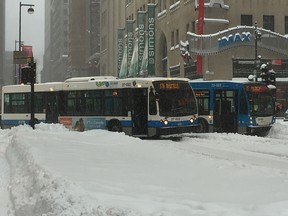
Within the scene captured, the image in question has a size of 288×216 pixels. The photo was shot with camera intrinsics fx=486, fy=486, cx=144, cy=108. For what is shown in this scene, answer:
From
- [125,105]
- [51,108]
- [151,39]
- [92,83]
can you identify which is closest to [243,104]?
[125,105]

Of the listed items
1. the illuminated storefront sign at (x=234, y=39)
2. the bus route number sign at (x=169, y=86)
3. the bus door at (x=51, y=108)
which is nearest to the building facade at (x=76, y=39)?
the illuminated storefront sign at (x=234, y=39)

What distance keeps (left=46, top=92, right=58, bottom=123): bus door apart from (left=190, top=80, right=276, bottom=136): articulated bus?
306 inches

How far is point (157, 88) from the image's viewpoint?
21.5 meters

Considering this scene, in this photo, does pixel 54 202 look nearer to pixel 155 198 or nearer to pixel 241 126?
pixel 155 198

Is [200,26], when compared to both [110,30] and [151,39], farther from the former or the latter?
[110,30]

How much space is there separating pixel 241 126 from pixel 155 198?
17.9 metres

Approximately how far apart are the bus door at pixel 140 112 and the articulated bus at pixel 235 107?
3884 mm

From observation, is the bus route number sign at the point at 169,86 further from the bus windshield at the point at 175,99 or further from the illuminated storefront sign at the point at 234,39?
the illuminated storefront sign at the point at 234,39

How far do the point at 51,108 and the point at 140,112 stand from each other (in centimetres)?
745

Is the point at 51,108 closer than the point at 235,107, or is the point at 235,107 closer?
the point at 235,107

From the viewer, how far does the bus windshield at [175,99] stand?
21.4 metres

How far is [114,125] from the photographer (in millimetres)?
22969

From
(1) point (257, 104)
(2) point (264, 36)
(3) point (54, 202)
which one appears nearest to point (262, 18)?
(2) point (264, 36)

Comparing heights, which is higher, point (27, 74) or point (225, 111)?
point (27, 74)
